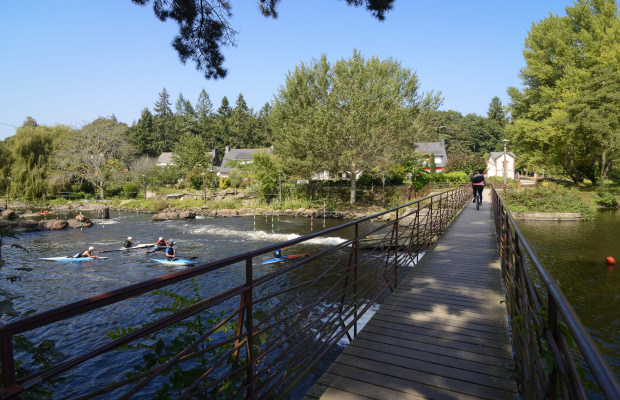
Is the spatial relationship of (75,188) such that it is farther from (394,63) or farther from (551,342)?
(551,342)

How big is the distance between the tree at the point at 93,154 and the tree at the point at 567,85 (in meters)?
46.5

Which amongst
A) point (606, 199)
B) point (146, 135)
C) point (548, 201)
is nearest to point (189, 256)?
point (548, 201)

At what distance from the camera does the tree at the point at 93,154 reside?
1580 inches

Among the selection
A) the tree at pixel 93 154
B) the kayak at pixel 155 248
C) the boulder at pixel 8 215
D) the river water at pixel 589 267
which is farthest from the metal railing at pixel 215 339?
the tree at pixel 93 154

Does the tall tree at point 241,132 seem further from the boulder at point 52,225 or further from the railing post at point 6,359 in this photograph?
the railing post at point 6,359

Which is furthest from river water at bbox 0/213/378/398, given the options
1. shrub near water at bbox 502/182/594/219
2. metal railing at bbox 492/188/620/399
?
shrub near water at bbox 502/182/594/219

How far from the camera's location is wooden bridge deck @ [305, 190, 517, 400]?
9.86 feet

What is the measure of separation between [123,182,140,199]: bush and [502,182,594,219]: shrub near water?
130ft

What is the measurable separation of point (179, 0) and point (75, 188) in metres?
44.5

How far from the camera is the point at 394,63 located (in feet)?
101

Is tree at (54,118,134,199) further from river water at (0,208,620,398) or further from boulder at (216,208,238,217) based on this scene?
boulder at (216,208,238,217)

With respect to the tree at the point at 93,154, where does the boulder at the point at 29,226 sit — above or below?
below

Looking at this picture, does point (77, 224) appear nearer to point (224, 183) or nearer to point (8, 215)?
point (8, 215)

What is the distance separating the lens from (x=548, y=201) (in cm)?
2669
